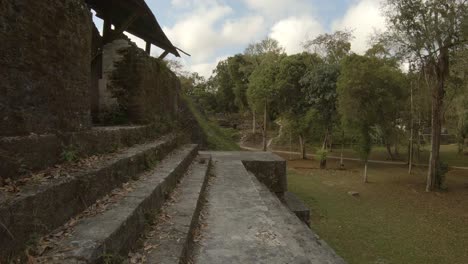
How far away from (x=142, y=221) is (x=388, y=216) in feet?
31.8

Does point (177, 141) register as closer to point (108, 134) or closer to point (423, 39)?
point (108, 134)

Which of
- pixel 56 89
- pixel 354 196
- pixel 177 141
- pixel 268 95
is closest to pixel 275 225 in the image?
pixel 56 89

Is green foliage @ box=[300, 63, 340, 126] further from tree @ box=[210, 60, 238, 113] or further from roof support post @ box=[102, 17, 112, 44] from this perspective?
tree @ box=[210, 60, 238, 113]

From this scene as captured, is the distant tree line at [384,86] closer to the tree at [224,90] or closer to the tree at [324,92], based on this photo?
the tree at [324,92]

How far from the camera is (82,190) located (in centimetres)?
288

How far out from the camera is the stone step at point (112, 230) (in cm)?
212

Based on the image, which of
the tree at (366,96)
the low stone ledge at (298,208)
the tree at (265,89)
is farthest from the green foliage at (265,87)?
the low stone ledge at (298,208)

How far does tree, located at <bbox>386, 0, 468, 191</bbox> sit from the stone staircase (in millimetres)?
12432

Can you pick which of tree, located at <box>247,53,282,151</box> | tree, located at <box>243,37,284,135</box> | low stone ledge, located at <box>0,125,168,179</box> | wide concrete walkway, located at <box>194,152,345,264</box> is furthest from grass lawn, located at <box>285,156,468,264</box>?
tree, located at <box>243,37,284,135</box>

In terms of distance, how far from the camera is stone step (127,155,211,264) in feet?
8.89

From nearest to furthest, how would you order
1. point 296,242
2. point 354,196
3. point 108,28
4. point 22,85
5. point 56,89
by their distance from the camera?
point 22,85, point 56,89, point 296,242, point 108,28, point 354,196

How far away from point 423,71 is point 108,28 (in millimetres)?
13897

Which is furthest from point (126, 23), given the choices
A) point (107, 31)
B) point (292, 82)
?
point (292, 82)

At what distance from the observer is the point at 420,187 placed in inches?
594
